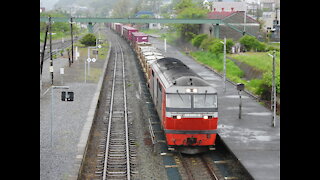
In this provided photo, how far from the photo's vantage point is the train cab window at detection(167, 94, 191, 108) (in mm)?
15133

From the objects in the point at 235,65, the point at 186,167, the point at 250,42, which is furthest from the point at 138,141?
the point at 250,42

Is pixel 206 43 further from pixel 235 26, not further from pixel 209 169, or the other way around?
pixel 209 169

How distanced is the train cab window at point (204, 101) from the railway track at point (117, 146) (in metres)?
3.25

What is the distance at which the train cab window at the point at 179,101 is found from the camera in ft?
49.6

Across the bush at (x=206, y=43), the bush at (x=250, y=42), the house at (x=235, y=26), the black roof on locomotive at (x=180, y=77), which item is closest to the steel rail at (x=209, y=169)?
the black roof on locomotive at (x=180, y=77)

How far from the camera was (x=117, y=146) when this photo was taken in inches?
695

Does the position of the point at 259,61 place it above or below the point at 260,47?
below

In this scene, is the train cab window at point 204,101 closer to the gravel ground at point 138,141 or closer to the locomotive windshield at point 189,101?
the locomotive windshield at point 189,101

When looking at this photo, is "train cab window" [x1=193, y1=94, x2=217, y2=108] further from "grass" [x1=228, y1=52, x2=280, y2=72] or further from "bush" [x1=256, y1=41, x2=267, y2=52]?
"bush" [x1=256, y1=41, x2=267, y2=52]

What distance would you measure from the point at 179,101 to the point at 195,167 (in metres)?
2.46

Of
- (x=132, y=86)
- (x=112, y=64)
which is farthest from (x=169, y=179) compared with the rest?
(x=112, y=64)

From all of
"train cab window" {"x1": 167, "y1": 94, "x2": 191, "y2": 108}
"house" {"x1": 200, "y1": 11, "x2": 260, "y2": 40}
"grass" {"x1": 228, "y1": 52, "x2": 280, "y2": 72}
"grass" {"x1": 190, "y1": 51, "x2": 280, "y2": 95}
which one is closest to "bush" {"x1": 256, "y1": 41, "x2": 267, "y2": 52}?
"grass" {"x1": 190, "y1": 51, "x2": 280, "y2": 95}
